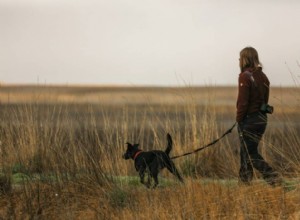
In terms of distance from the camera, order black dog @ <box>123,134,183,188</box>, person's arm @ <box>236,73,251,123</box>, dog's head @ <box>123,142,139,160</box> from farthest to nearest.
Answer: dog's head @ <box>123,142,139,160</box> < black dog @ <box>123,134,183,188</box> < person's arm @ <box>236,73,251,123</box>

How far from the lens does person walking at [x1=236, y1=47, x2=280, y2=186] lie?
27.1 ft

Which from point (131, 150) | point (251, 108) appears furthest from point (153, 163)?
point (251, 108)

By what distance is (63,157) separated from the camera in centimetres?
898

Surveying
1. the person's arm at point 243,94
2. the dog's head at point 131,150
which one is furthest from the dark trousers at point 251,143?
the dog's head at point 131,150

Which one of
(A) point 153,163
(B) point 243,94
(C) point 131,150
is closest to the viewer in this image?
(B) point 243,94

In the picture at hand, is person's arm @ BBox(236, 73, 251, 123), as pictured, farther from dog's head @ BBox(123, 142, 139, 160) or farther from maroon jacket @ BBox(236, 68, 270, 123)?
dog's head @ BBox(123, 142, 139, 160)

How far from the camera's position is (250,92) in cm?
833

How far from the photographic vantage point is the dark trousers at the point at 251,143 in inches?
327

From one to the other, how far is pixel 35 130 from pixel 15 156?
680mm

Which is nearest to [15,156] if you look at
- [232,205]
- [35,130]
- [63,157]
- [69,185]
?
[35,130]

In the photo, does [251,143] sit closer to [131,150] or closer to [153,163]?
[153,163]

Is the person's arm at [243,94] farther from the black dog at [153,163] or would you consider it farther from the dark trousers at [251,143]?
the black dog at [153,163]

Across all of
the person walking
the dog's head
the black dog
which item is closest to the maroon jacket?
the person walking

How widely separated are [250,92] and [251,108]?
20 centimetres
